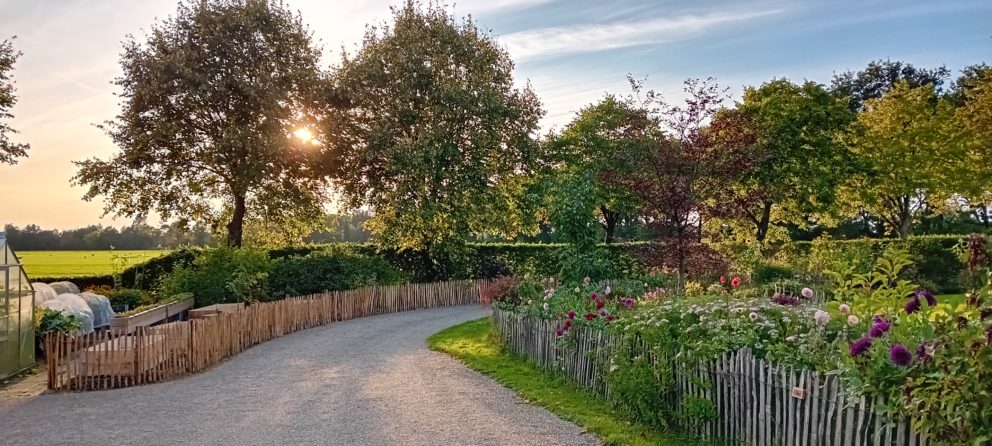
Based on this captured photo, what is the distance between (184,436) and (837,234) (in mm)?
54809

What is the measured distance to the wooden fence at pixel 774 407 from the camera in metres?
6.37

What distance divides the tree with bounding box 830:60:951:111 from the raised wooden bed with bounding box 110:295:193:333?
46967mm

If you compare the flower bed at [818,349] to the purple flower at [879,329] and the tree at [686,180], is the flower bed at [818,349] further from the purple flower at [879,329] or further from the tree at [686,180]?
the tree at [686,180]

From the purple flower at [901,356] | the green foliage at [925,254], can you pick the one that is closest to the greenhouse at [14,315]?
the purple flower at [901,356]

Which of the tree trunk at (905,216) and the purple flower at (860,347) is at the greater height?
the tree trunk at (905,216)

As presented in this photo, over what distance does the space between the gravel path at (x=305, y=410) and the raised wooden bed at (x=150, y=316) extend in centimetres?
291

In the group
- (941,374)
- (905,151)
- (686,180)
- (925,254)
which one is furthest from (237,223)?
(905,151)

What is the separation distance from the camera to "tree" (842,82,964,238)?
126ft

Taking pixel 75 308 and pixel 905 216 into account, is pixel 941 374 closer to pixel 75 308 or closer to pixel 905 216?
pixel 75 308

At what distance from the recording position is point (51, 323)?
53.2ft

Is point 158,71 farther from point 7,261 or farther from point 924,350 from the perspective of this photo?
point 924,350

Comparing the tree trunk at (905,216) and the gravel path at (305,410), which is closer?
the gravel path at (305,410)

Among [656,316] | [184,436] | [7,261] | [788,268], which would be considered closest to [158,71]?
[7,261]

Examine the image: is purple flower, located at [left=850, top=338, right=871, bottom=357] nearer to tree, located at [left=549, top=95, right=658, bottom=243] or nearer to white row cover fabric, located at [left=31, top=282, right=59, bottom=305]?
white row cover fabric, located at [left=31, top=282, right=59, bottom=305]
